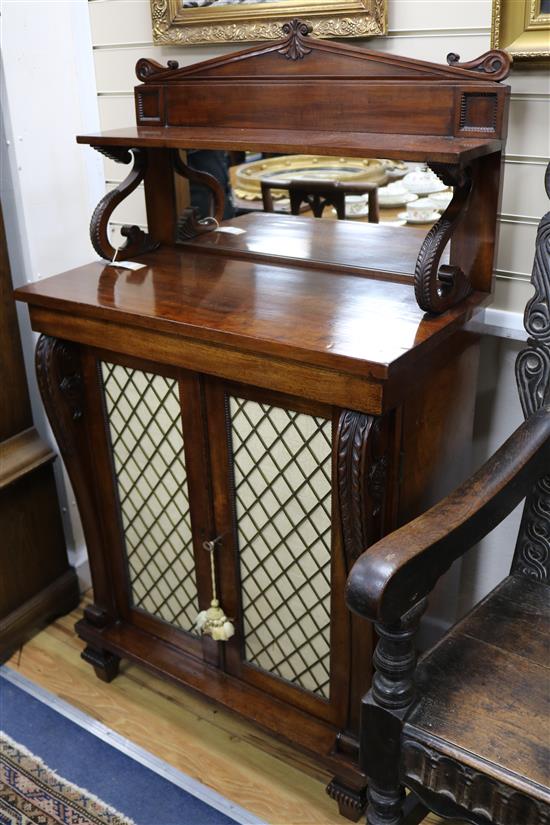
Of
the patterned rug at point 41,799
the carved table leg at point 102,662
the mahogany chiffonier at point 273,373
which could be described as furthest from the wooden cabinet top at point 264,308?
the patterned rug at point 41,799

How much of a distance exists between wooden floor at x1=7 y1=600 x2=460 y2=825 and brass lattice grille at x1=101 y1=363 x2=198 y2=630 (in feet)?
0.83

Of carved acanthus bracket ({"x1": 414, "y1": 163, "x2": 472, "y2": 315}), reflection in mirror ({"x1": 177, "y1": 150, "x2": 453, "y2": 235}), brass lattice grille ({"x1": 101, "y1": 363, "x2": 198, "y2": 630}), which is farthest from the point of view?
reflection in mirror ({"x1": 177, "y1": 150, "x2": 453, "y2": 235})

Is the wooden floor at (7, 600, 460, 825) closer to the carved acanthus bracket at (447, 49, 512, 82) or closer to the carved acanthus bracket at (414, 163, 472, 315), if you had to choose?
the carved acanthus bracket at (414, 163, 472, 315)

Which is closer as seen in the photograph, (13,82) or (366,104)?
(366,104)

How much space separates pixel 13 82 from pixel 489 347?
135 cm

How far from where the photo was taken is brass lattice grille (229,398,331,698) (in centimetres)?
160

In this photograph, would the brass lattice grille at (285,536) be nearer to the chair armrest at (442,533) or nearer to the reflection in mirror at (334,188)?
the chair armrest at (442,533)

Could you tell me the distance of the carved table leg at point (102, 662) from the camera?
2211 mm

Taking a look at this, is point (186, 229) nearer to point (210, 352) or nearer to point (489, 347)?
point (210, 352)

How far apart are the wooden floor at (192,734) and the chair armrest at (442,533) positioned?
0.88m

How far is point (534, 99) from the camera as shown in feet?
5.22

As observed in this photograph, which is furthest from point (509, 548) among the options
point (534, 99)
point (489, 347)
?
point (534, 99)

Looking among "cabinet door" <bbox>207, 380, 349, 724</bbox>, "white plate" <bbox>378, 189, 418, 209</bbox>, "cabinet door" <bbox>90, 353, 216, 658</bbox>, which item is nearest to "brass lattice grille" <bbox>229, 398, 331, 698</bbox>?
"cabinet door" <bbox>207, 380, 349, 724</bbox>

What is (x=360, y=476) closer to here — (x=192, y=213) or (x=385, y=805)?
(x=385, y=805)
